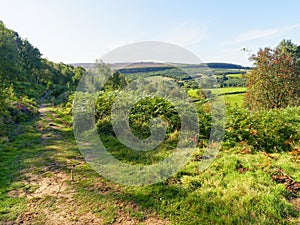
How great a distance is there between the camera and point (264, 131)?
6.64 meters

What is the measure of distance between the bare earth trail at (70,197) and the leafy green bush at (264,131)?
411 cm

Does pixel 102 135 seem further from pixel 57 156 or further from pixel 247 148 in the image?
pixel 247 148

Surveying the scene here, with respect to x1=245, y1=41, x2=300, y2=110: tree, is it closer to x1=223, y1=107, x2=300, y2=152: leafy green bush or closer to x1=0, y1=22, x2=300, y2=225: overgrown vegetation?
x1=0, y1=22, x2=300, y2=225: overgrown vegetation

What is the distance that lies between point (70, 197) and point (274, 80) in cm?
1498

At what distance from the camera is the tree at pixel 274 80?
1412 cm

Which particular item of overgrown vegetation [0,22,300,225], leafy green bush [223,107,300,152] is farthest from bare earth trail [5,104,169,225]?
leafy green bush [223,107,300,152]

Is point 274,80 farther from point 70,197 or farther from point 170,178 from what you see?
point 70,197

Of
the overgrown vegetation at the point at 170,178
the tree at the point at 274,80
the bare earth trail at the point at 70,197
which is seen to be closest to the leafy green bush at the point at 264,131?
the overgrown vegetation at the point at 170,178

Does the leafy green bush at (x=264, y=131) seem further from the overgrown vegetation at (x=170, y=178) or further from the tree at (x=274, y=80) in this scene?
the tree at (x=274, y=80)

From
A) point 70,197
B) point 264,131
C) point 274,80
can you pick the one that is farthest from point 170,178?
point 274,80

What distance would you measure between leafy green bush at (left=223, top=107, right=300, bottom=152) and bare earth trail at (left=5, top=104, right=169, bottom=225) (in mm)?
4110

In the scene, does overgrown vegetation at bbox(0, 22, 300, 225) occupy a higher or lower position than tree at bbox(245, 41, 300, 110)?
lower

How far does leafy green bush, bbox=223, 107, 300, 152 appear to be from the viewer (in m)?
6.38

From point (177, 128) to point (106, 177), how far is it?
3760 millimetres
